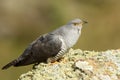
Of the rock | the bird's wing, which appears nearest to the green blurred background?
the bird's wing

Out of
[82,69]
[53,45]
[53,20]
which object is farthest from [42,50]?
[53,20]

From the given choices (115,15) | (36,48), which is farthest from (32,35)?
(36,48)

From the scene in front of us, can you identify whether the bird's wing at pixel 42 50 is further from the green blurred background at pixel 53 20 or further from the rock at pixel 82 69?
the green blurred background at pixel 53 20

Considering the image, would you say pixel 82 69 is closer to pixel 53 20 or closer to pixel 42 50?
pixel 42 50

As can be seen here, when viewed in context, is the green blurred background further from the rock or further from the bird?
the rock

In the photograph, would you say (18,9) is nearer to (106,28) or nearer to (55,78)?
(106,28)

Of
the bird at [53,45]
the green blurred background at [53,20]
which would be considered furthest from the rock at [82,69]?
the green blurred background at [53,20]
